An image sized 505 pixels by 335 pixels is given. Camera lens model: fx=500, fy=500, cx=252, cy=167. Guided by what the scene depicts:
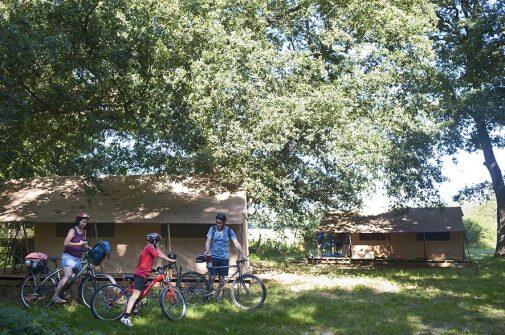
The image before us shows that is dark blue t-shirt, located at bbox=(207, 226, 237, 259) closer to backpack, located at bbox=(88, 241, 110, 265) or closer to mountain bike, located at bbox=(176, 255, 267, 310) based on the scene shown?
mountain bike, located at bbox=(176, 255, 267, 310)

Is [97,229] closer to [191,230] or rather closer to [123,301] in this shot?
[191,230]

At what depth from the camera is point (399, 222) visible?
23438 millimetres

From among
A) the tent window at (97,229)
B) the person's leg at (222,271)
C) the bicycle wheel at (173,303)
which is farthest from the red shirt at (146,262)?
the tent window at (97,229)

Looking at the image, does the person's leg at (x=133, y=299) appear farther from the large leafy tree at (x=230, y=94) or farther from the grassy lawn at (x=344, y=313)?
the large leafy tree at (x=230, y=94)

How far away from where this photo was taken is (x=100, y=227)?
16.0 m

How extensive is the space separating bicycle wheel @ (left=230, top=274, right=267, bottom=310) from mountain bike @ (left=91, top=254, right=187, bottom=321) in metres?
1.27

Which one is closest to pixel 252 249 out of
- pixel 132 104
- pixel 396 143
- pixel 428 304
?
pixel 396 143

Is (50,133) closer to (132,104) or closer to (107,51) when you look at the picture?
(132,104)

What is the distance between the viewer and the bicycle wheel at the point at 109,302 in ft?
26.6

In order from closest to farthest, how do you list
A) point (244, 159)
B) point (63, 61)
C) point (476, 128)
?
point (63, 61) < point (244, 159) < point (476, 128)

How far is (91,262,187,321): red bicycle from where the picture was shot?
8125 millimetres

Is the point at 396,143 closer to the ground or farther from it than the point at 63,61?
closer to the ground

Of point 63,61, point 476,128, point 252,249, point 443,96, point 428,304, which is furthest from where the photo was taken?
point 252,249

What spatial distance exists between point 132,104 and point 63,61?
2.19 meters
